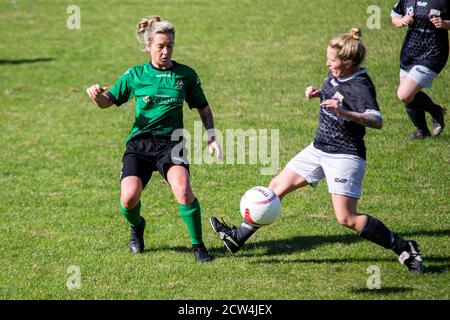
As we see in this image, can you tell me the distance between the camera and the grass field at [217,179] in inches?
273

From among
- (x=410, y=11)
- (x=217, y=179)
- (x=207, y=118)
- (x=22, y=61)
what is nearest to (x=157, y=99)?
(x=207, y=118)

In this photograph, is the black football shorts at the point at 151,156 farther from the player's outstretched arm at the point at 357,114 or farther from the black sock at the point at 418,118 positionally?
the black sock at the point at 418,118

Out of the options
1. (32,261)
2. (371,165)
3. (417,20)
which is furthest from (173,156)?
(417,20)

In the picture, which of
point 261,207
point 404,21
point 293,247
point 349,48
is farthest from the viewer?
point 404,21

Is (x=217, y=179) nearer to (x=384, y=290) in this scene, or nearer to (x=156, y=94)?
(x=156, y=94)

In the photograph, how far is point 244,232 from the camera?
7.34 metres

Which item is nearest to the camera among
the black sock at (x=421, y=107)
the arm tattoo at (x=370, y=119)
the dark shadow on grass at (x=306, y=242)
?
the arm tattoo at (x=370, y=119)

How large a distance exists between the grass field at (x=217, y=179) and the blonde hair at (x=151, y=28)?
7.16 ft

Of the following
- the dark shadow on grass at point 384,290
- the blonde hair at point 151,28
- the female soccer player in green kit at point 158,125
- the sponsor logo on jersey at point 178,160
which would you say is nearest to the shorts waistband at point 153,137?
the female soccer player in green kit at point 158,125

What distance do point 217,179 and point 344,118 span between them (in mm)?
3613

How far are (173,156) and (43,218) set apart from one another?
2.42 metres

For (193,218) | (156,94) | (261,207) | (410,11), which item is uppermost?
(410,11)

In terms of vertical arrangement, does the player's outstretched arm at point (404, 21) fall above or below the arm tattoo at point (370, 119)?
above

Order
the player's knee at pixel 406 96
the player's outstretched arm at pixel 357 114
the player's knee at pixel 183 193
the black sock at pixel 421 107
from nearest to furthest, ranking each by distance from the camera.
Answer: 1. the player's outstretched arm at pixel 357 114
2. the player's knee at pixel 183 193
3. the player's knee at pixel 406 96
4. the black sock at pixel 421 107
